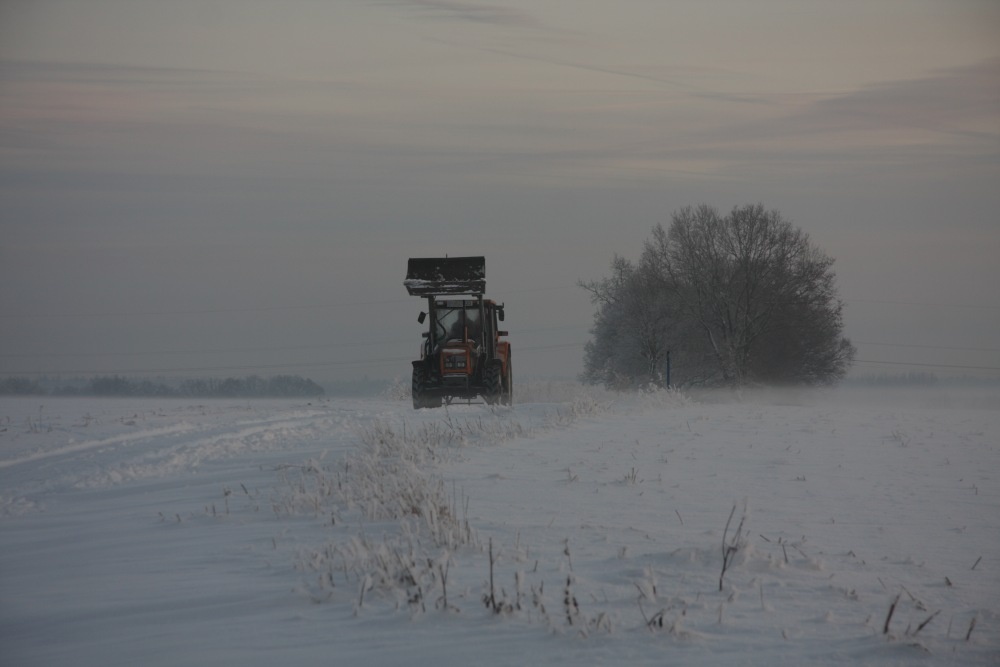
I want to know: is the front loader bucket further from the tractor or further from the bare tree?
the bare tree

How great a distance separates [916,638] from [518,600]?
1838mm

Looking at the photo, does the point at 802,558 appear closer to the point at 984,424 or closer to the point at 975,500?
the point at 975,500

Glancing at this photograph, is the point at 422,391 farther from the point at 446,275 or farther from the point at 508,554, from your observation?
the point at 508,554

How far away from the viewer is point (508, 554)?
526 cm

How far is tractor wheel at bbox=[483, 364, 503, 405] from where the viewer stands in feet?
68.0

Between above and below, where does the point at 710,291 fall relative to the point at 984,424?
above

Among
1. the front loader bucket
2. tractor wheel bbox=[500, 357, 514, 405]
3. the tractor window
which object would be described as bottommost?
tractor wheel bbox=[500, 357, 514, 405]

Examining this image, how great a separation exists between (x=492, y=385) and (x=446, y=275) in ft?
9.42

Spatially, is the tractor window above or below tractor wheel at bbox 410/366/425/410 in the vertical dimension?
above

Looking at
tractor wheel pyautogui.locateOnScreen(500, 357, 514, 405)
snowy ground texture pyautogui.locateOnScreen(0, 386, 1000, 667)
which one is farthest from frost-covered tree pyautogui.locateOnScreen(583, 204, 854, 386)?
snowy ground texture pyautogui.locateOnScreen(0, 386, 1000, 667)

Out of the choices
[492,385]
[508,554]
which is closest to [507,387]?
[492,385]

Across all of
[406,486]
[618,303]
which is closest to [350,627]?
[406,486]

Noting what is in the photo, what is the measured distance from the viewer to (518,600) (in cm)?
424

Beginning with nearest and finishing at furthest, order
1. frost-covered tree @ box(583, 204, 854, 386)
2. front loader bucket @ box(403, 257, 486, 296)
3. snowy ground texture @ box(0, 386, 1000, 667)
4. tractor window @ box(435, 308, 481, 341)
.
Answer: snowy ground texture @ box(0, 386, 1000, 667)
front loader bucket @ box(403, 257, 486, 296)
tractor window @ box(435, 308, 481, 341)
frost-covered tree @ box(583, 204, 854, 386)
